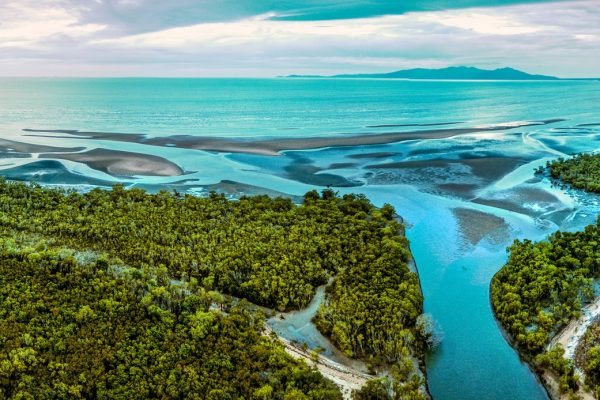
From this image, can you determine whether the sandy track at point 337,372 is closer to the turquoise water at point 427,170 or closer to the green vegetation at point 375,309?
the green vegetation at point 375,309

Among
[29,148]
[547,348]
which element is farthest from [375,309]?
[29,148]

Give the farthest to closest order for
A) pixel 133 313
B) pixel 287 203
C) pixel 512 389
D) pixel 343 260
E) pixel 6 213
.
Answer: pixel 287 203
pixel 6 213
pixel 343 260
pixel 133 313
pixel 512 389

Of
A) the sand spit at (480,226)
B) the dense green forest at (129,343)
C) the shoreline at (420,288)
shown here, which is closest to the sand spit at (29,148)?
the dense green forest at (129,343)

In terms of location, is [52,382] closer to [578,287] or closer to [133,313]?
[133,313]

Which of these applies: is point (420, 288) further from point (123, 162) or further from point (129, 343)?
point (123, 162)

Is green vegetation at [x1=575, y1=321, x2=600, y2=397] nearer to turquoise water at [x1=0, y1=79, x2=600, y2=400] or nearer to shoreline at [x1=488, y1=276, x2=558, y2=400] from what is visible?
shoreline at [x1=488, y1=276, x2=558, y2=400]

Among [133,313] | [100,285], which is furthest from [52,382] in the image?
[100,285]

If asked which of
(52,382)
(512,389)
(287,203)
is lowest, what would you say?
(512,389)
